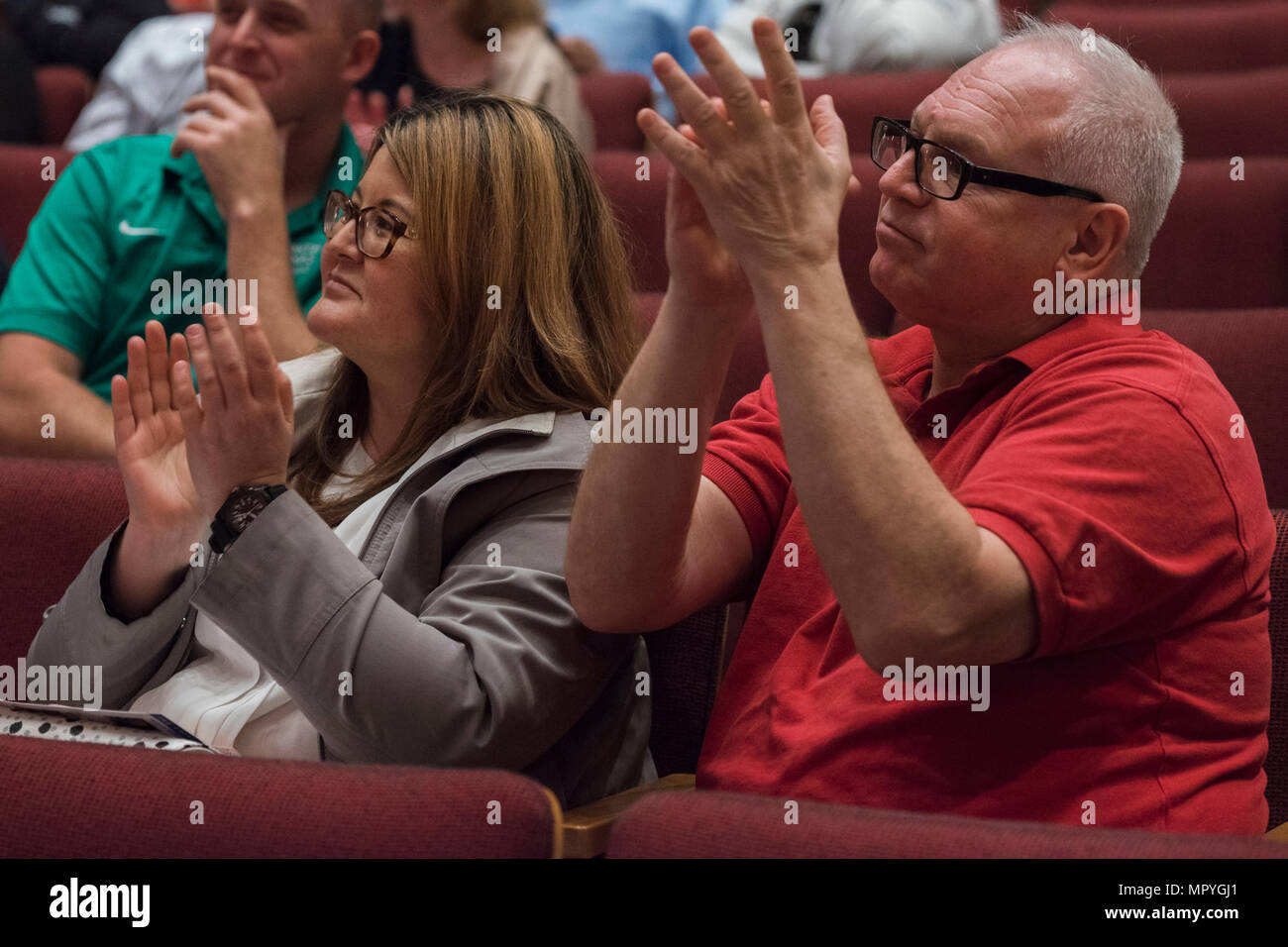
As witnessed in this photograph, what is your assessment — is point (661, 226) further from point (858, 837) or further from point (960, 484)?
point (858, 837)

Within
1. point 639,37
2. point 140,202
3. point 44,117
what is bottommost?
point 140,202

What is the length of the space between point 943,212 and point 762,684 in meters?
0.30

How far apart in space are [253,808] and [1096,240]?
563 mm

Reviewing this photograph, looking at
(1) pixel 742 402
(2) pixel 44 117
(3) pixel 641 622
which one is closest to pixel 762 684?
(3) pixel 641 622

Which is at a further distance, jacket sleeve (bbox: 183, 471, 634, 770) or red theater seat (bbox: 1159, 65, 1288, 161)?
red theater seat (bbox: 1159, 65, 1288, 161)

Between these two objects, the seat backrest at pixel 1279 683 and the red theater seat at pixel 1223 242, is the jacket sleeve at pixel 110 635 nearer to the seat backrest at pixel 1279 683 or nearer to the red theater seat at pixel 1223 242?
the seat backrest at pixel 1279 683

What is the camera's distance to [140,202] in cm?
147

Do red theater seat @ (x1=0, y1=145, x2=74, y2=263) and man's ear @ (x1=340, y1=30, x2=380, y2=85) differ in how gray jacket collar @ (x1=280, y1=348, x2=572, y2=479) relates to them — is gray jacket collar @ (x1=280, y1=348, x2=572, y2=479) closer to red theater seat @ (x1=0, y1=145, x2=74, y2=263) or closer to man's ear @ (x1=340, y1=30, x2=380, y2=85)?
man's ear @ (x1=340, y1=30, x2=380, y2=85)

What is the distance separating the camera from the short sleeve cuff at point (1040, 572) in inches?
26.9

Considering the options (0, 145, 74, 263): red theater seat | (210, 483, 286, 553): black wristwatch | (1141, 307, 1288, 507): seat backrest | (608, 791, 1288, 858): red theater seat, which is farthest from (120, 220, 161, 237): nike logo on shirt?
(608, 791, 1288, 858): red theater seat

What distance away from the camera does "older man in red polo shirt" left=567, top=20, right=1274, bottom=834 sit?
27.1 inches

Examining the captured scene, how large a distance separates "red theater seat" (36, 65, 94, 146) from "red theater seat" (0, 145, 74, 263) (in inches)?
27.7

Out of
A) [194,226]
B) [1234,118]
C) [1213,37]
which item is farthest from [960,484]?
[1213,37]
